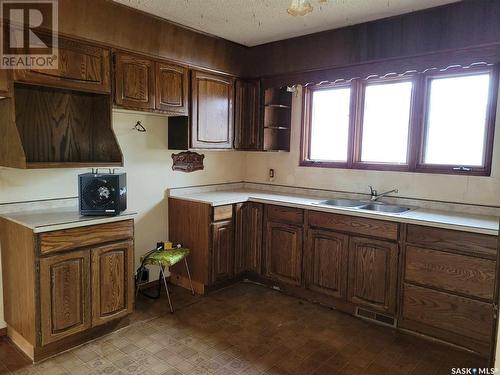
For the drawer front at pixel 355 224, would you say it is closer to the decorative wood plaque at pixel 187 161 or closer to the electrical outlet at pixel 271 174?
the electrical outlet at pixel 271 174

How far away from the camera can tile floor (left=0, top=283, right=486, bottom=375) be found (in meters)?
2.29

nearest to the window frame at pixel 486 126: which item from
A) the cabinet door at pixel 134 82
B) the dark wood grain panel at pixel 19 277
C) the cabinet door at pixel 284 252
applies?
the cabinet door at pixel 284 252

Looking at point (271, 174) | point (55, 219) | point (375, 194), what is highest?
point (271, 174)

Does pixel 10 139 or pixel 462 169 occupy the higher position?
pixel 10 139

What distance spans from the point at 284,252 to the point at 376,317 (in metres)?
0.94

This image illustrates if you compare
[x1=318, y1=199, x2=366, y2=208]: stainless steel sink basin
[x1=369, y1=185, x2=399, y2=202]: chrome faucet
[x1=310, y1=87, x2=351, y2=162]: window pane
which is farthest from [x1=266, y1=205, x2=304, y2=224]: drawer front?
[x1=310, y1=87, x2=351, y2=162]: window pane

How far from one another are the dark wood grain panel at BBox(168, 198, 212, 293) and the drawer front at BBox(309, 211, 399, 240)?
939mm

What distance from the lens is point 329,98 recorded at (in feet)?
12.1

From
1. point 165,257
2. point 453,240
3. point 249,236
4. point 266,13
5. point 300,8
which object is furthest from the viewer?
point 249,236

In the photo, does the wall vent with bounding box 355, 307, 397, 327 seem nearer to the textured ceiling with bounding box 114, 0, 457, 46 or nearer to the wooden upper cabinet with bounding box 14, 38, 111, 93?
the textured ceiling with bounding box 114, 0, 457, 46

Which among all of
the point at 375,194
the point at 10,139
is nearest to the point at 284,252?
the point at 375,194

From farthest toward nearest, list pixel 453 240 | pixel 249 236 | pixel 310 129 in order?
pixel 310 129 < pixel 249 236 < pixel 453 240

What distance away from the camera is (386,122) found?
11.0 ft

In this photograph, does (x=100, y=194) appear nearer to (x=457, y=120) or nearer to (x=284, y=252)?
(x=284, y=252)
